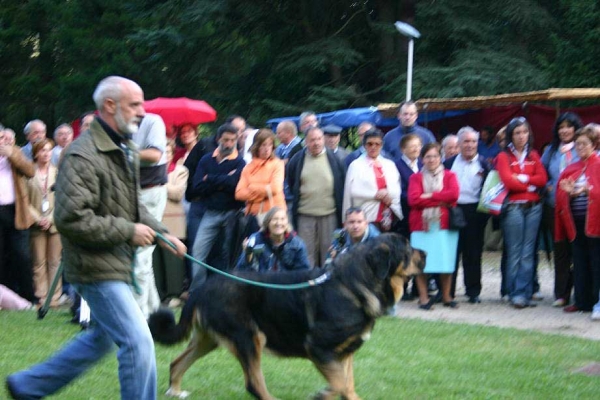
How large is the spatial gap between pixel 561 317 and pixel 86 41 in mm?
16333

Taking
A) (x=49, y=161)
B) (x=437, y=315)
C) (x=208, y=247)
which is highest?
(x=49, y=161)

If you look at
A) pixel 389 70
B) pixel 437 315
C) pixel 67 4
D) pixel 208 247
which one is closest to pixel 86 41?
pixel 67 4

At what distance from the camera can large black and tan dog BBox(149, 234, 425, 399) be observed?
6.77m

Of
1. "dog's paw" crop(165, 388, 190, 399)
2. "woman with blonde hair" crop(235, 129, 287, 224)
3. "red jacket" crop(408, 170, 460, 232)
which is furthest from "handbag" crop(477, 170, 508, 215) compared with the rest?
"dog's paw" crop(165, 388, 190, 399)

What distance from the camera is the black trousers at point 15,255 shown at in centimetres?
1190

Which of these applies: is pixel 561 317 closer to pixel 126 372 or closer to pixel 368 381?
pixel 368 381

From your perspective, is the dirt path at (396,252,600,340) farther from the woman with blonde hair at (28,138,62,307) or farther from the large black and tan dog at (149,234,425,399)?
the woman with blonde hair at (28,138,62,307)

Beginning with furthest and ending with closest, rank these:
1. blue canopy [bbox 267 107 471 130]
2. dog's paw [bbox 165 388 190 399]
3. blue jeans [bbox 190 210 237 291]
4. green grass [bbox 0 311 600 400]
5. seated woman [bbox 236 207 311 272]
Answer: blue canopy [bbox 267 107 471 130] → blue jeans [bbox 190 210 237 291] → seated woman [bbox 236 207 311 272] → green grass [bbox 0 311 600 400] → dog's paw [bbox 165 388 190 399]

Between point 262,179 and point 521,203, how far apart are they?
10.2ft

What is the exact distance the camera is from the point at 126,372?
5629 mm

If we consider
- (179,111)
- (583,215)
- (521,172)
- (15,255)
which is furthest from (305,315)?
(179,111)

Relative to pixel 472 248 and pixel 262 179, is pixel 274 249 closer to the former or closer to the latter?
pixel 262 179

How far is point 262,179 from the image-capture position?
35.4ft

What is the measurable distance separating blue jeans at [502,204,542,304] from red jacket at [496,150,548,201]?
135mm
